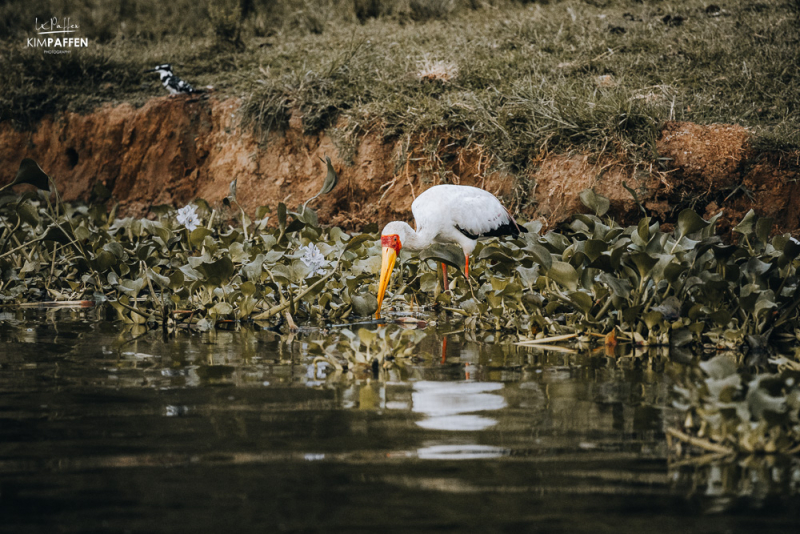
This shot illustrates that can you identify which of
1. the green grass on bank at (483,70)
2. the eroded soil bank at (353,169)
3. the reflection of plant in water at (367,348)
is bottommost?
the reflection of plant in water at (367,348)

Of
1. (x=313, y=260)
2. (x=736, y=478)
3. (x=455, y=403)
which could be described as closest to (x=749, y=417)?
(x=736, y=478)

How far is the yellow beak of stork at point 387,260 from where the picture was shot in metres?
4.61

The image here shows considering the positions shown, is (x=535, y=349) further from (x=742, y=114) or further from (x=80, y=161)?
(x=80, y=161)

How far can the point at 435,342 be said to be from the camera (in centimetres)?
389

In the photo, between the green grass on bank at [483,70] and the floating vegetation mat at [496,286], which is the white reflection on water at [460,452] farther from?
the green grass on bank at [483,70]

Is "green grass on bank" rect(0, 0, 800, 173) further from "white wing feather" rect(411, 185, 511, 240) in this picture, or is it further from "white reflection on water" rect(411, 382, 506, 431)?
"white reflection on water" rect(411, 382, 506, 431)

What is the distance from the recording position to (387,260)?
15.6ft

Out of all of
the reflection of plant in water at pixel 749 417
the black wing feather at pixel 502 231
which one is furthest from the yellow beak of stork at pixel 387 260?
the reflection of plant in water at pixel 749 417

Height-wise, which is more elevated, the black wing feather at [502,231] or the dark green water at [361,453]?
the black wing feather at [502,231]

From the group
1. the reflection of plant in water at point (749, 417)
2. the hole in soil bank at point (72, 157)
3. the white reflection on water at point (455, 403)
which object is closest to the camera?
the reflection of plant in water at point (749, 417)

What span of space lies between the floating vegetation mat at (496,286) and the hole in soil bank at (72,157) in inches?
154

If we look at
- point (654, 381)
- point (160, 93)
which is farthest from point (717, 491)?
point (160, 93)

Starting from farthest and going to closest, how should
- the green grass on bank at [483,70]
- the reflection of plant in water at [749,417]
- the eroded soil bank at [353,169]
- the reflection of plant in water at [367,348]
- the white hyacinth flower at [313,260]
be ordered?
the green grass on bank at [483,70], the eroded soil bank at [353,169], the white hyacinth flower at [313,260], the reflection of plant in water at [367,348], the reflection of plant in water at [749,417]

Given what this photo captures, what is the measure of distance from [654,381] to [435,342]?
1.27m
